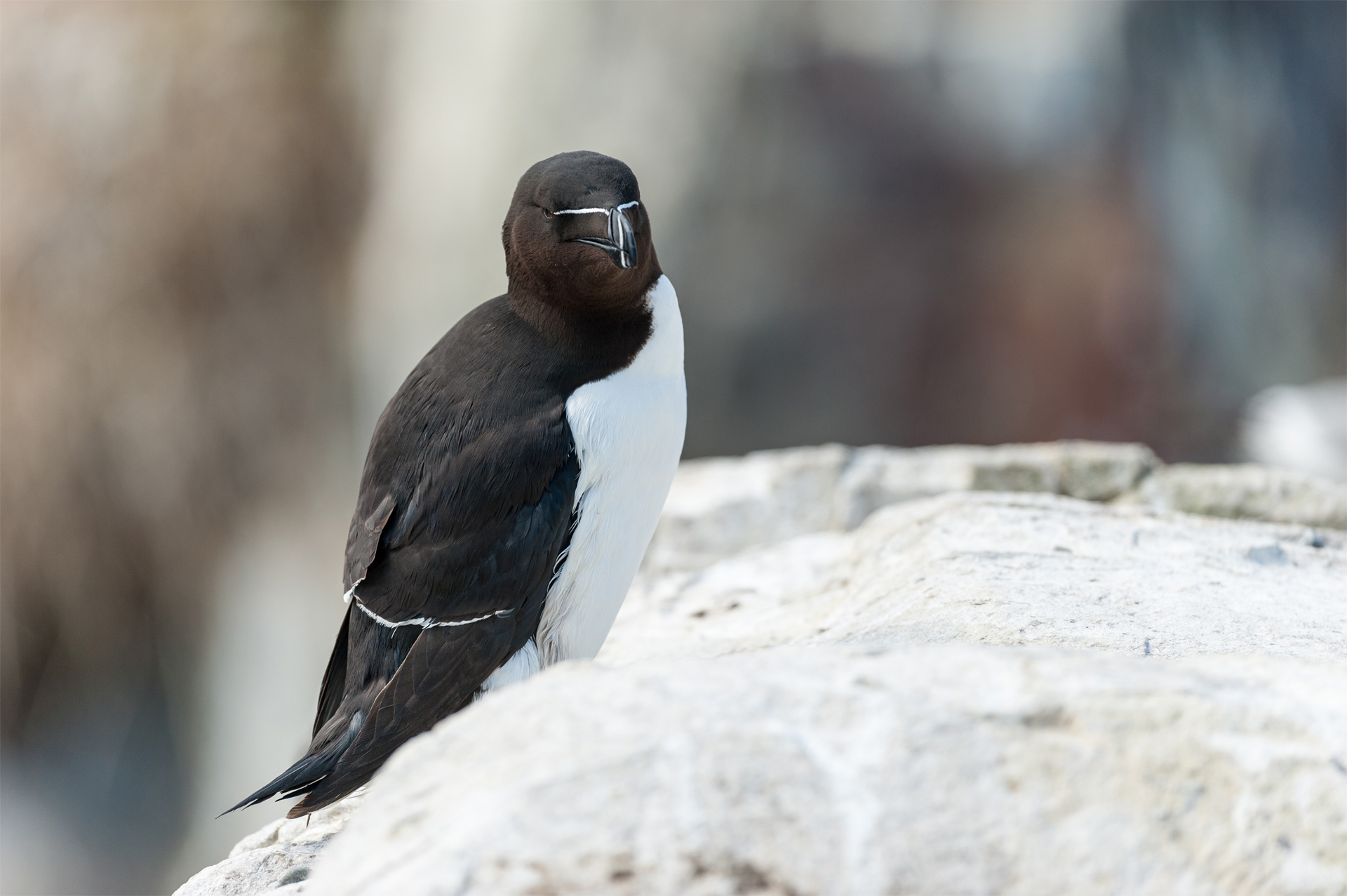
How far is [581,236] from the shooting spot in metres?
2.15

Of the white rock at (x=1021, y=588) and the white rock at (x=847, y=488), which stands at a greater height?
the white rock at (x=1021, y=588)

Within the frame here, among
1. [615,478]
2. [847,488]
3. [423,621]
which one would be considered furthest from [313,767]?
[847,488]

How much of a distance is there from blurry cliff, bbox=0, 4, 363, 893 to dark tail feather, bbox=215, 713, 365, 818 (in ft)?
14.9

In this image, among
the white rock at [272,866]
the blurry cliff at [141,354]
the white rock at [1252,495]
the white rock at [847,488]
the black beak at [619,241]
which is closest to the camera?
the white rock at [272,866]

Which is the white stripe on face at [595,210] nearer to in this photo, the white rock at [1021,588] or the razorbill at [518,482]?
the razorbill at [518,482]

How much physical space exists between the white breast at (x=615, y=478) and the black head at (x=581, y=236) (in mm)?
144

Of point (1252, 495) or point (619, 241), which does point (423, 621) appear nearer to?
point (619, 241)

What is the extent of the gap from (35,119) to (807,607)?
5528 millimetres

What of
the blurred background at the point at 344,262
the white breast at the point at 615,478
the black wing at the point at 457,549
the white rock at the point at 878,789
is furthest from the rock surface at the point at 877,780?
the blurred background at the point at 344,262

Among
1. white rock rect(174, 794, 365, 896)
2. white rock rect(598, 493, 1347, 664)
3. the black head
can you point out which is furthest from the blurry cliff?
the black head

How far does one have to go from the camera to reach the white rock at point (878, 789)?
3.86 feet

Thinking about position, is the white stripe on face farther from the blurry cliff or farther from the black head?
the blurry cliff

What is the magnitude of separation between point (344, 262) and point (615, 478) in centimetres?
474

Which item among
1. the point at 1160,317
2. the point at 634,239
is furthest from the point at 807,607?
the point at 1160,317
